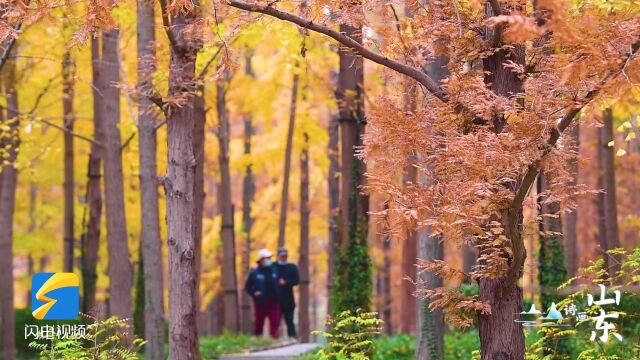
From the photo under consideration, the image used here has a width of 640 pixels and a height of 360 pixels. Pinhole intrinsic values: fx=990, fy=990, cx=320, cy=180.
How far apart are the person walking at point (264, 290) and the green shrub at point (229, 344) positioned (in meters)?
0.41

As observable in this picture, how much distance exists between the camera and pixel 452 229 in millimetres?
7465

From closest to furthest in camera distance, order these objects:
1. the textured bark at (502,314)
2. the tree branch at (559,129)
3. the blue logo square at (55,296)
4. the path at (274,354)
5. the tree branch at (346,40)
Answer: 1. the tree branch at (559,129)
2. the textured bark at (502,314)
3. the tree branch at (346,40)
4. the blue logo square at (55,296)
5. the path at (274,354)

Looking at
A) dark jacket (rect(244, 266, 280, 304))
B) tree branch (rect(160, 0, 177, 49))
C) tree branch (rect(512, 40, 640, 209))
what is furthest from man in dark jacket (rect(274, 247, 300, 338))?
tree branch (rect(512, 40, 640, 209))

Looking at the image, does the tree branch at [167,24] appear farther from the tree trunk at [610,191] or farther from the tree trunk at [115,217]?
the tree trunk at [610,191]

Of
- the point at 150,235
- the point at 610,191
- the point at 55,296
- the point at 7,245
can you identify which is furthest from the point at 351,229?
the point at 7,245

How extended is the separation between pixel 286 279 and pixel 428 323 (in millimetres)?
7709

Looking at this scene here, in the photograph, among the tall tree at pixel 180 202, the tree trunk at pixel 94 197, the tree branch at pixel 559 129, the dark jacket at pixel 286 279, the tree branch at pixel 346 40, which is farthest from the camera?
the dark jacket at pixel 286 279

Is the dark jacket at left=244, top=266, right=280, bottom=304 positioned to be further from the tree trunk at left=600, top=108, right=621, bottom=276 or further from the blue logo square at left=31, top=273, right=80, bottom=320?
the blue logo square at left=31, top=273, right=80, bottom=320

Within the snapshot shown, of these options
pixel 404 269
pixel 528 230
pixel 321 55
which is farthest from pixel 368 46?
pixel 321 55

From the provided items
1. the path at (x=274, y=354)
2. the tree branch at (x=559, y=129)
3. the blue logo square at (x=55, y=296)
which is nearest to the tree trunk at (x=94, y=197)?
the path at (x=274, y=354)

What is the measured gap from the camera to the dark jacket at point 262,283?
20.3 meters

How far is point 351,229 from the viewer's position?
1473 centimetres

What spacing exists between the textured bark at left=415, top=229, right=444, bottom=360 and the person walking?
776 cm

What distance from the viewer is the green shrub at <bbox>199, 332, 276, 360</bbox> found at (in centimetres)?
1823
